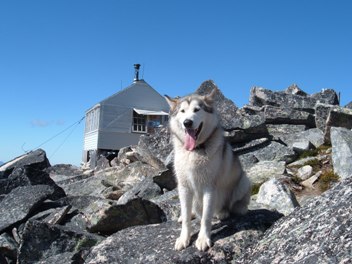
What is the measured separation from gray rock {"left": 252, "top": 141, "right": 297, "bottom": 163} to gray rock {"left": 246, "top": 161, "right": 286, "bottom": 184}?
58.4 inches

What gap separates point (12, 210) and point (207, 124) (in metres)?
8.04

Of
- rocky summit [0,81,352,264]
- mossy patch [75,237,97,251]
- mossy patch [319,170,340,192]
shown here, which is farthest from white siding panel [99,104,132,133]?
mossy patch [75,237,97,251]

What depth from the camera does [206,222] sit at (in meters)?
6.27

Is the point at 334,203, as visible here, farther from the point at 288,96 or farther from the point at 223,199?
the point at 288,96

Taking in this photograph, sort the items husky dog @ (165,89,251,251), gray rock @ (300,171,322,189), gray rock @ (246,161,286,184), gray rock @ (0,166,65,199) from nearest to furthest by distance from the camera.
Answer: husky dog @ (165,89,251,251) < gray rock @ (300,171,322,189) < gray rock @ (246,161,286,184) < gray rock @ (0,166,65,199)

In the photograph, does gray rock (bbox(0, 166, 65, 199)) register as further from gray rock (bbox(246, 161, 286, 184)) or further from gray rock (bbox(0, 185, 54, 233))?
gray rock (bbox(246, 161, 286, 184))

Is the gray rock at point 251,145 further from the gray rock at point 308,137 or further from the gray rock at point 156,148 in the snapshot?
the gray rock at point 156,148

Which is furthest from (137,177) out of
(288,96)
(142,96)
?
(142,96)

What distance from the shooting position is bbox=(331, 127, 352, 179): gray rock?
1140cm

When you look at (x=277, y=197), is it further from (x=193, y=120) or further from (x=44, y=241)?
(x=44, y=241)

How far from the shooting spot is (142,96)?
39.5 meters

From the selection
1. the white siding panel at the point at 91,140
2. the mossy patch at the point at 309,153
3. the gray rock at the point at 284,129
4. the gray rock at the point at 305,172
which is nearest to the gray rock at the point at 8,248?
the gray rock at the point at 305,172

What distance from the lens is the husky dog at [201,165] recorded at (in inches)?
252

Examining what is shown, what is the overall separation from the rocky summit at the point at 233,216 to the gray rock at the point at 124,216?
0.08 ft
